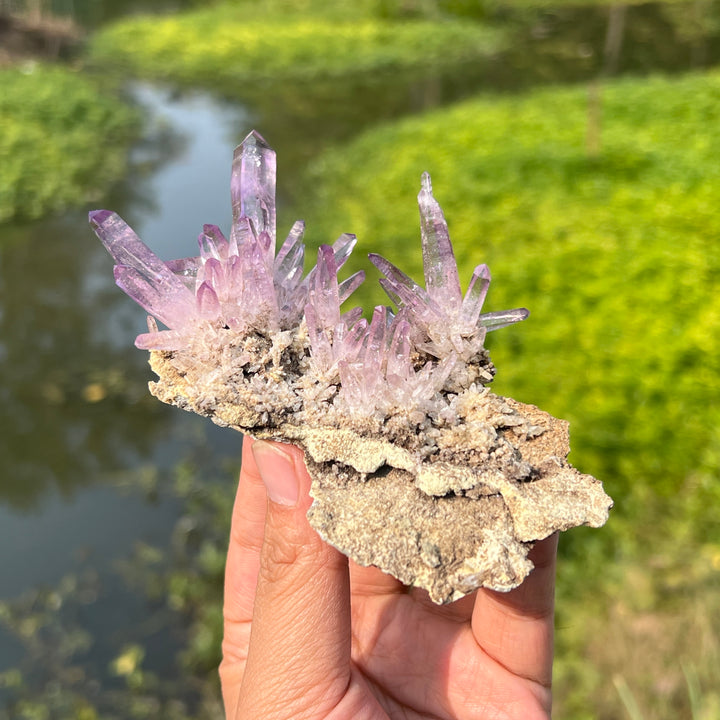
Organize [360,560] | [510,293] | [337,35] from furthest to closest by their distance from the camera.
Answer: [337,35] → [510,293] → [360,560]

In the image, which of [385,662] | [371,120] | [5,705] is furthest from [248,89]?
[385,662]

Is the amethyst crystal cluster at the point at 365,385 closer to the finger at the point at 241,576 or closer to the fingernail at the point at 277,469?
the fingernail at the point at 277,469

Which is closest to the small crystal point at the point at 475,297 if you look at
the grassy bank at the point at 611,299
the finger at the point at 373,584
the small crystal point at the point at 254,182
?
Result: the small crystal point at the point at 254,182

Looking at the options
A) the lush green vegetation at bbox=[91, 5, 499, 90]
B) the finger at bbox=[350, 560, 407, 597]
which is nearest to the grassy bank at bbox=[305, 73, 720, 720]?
the finger at bbox=[350, 560, 407, 597]

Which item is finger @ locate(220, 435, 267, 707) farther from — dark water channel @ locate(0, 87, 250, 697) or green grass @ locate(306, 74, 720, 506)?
green grass @ locate(306, 74, 720, 506)

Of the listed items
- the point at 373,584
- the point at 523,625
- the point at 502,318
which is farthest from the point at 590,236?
the point at 502,318

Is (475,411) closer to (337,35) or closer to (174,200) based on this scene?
(174,200)
